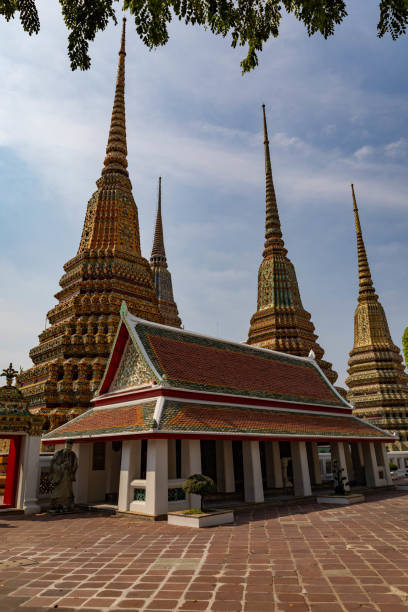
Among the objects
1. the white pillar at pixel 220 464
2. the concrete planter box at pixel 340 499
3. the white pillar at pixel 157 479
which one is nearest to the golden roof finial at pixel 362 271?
the concrete planter box at pixel 340 499

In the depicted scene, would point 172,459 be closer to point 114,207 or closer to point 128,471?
point 128,471

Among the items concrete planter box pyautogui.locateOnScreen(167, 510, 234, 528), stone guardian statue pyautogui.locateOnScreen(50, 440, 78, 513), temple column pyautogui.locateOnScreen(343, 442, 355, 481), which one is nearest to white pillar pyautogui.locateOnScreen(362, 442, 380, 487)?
temple column pyautogui.locateOnScreen(343, 442, 355, 481)

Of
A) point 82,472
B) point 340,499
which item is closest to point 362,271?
point 340,499

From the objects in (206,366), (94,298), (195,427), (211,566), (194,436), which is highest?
(94,298)

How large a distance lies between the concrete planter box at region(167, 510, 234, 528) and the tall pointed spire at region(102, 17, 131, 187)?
77.4ft

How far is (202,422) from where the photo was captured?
12.0 meters

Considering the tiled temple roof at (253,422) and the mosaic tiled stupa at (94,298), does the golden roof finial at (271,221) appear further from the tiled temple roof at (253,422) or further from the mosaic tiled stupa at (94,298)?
the tiled temple roof at (253,422)

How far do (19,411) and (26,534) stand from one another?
4795mm

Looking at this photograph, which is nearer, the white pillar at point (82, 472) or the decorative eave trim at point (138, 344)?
the decorative eave trim at point (138, 344)

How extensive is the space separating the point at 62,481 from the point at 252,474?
18.7 ft

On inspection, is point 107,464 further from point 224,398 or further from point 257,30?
point 257,30

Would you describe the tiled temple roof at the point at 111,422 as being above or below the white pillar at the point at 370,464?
above

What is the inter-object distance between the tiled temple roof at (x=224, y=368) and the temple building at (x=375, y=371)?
39.4ft

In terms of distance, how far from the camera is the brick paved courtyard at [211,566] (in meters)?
4.83
